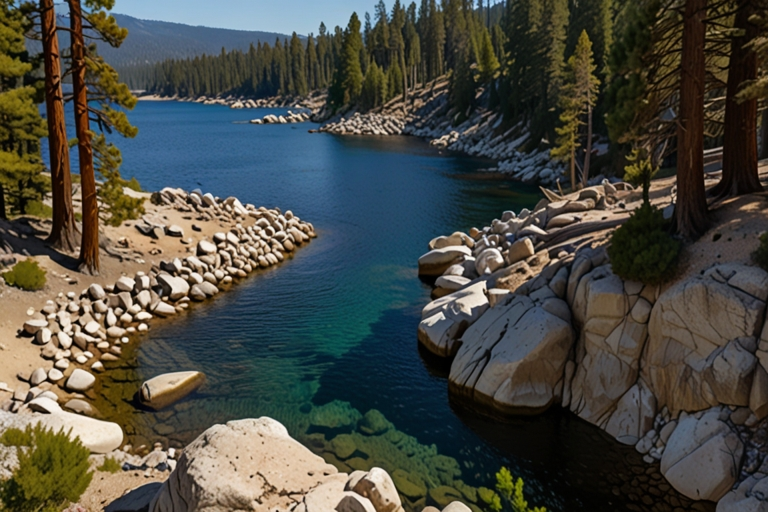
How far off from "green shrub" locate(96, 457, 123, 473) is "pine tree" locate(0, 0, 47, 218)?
47.5 feet

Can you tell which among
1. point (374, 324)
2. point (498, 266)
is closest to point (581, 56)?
point (498, 266)

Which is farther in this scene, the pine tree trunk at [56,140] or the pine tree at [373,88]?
the pine tree at [373,88]

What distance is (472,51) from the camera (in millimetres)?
106562

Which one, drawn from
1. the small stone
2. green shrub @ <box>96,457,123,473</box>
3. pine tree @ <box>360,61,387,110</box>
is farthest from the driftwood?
pine tree @ <box>360,61,387,110</box>

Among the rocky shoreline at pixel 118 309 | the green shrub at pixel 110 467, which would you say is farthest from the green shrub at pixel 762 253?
the rocky shoreline at pixel 118 309

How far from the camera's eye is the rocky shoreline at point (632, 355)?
523 inches

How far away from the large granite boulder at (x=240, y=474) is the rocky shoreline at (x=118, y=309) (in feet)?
10.4

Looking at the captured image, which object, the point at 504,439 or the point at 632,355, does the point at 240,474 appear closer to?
the point at 504,439

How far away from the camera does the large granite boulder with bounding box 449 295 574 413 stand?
55.7 ft

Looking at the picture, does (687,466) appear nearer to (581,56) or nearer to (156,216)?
(156,216)

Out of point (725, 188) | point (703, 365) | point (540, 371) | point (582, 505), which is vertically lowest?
point (582, 505)

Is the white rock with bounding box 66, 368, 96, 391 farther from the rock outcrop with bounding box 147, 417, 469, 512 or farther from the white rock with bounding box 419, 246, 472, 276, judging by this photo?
the white rock with bounding box 419, 246, 472, 276

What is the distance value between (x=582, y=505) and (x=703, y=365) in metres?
4.50

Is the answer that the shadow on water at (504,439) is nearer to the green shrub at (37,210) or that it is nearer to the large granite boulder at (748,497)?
the large granite boulder at (748,497)
